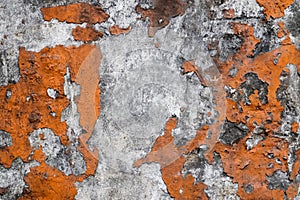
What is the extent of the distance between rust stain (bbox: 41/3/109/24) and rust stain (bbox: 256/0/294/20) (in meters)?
0.41

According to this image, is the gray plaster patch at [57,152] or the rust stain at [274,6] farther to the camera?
the gray plaster patch at [57,152]

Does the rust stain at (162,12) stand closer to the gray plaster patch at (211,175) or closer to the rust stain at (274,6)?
the rust stain at (274,6)

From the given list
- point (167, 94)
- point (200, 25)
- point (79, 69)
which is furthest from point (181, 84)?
point (79, 69)

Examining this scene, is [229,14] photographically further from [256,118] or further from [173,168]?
[173,168]

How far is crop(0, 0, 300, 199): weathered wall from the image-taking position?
4.30ft

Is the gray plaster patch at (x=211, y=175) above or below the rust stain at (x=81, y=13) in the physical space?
below

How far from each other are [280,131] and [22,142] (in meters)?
0.69

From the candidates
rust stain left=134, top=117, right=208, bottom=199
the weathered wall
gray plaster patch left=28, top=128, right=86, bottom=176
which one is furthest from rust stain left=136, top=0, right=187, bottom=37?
gray plaster patch left=28, top=128, right=86, bottom=176

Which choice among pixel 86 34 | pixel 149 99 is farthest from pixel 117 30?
pixel 149 99

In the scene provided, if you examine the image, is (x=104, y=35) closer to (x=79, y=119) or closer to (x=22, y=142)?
(x=79, y=119)

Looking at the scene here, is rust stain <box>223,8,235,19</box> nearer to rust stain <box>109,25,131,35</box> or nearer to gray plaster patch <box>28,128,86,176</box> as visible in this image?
rust stain <box>109,25,131,35</box>

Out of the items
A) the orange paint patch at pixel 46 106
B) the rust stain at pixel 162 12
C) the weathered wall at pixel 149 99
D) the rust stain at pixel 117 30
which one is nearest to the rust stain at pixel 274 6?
the weathered wall at pixel 149 99

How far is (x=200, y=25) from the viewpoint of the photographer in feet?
4.41

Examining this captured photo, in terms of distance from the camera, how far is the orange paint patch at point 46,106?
1.39 metres
